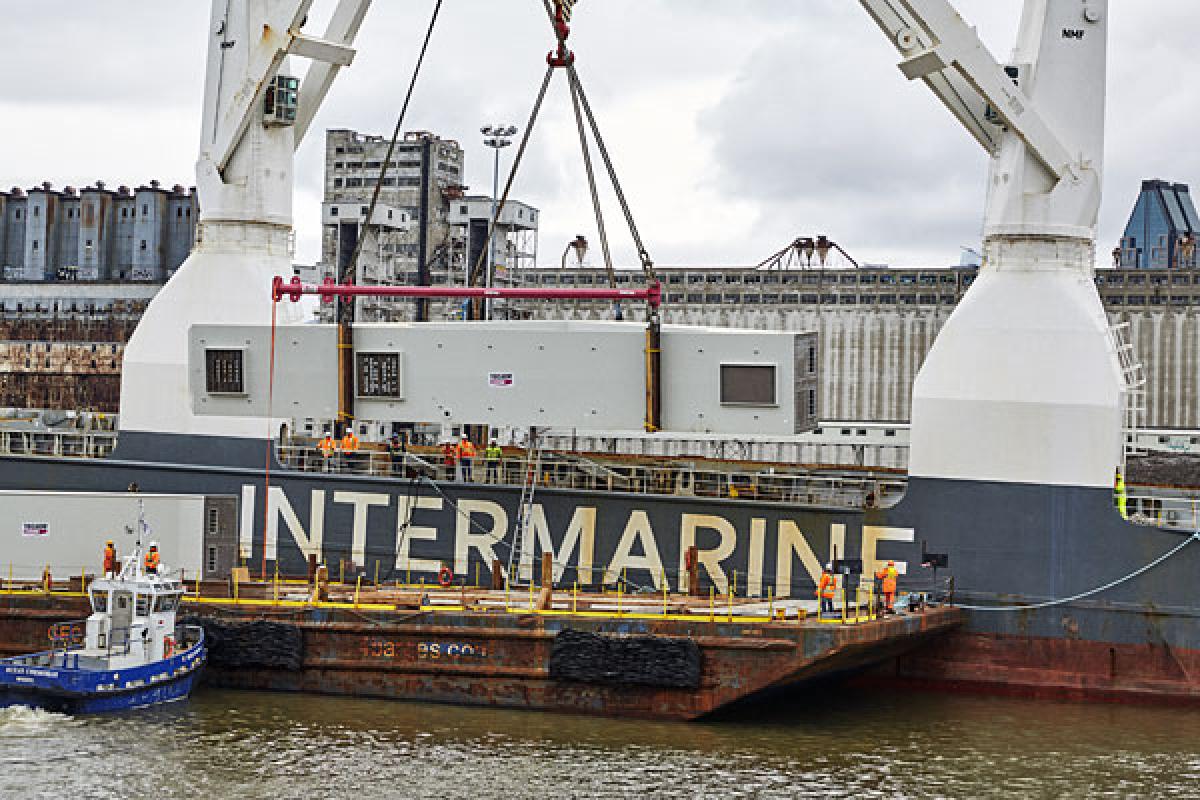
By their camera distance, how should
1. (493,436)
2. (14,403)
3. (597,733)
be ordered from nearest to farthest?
(597,733) < (493,436) < (14,403)

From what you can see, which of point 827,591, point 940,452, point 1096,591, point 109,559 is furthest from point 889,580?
point 109,559

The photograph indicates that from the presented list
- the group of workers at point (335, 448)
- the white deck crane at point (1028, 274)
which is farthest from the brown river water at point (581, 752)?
the group of workers at point (335, 448)

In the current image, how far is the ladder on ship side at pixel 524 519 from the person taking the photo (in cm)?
2486

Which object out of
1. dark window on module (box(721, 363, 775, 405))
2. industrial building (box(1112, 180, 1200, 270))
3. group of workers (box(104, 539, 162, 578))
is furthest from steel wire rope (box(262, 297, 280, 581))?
industrial building (box(1112, 180, 1200, 270))

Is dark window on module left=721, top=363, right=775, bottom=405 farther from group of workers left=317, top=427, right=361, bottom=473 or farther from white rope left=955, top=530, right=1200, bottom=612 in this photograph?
group of workers left=317, top=427, right=361, bottom=473

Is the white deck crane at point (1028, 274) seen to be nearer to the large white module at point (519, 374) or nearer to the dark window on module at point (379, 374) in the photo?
the large white module at point (519, 374)

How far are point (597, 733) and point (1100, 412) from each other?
904 cm

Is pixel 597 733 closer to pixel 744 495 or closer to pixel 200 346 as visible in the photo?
pixel 744 495

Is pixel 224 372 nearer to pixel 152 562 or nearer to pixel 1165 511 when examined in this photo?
pixel 152 562

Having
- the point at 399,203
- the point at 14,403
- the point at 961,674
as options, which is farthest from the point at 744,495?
the point at 14,403

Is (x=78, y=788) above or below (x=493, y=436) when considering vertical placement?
below

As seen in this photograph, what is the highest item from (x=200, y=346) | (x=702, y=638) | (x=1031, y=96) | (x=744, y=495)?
(x=1031, y=96)

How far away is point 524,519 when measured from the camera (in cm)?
2525

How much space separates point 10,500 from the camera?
82.0 feet
